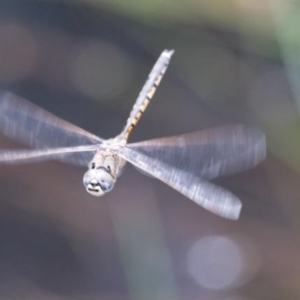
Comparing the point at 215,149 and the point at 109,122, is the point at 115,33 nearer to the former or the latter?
the point at 109,122

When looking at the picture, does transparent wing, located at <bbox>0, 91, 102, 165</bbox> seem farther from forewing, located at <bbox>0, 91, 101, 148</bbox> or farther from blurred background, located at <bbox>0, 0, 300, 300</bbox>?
blurred background, located at <bbox>0, 0, 300, 300</bbox>

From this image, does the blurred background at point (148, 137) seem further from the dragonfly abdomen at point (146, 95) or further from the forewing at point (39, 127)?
the forewing at point (39, 127)

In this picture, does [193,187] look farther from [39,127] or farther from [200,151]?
[39,127]

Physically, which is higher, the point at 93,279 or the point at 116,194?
the point at 116,194

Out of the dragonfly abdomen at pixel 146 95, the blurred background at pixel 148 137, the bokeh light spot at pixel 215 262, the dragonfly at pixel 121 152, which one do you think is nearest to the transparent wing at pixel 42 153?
the dragonfly at pixel 121 152

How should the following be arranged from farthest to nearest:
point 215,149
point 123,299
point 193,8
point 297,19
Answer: point 193,8 < point 297,19 < point 123,299 < point 215,149

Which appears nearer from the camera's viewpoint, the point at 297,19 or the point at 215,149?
the point at 215,149

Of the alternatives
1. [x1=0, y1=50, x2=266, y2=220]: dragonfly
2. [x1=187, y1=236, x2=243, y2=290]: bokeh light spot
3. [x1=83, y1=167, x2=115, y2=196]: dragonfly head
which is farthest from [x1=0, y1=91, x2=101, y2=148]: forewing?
[x1=187, y1=236, x2=243, y2=290]: bokeh light spot

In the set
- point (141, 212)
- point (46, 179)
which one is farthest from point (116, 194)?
point (46, 179)
